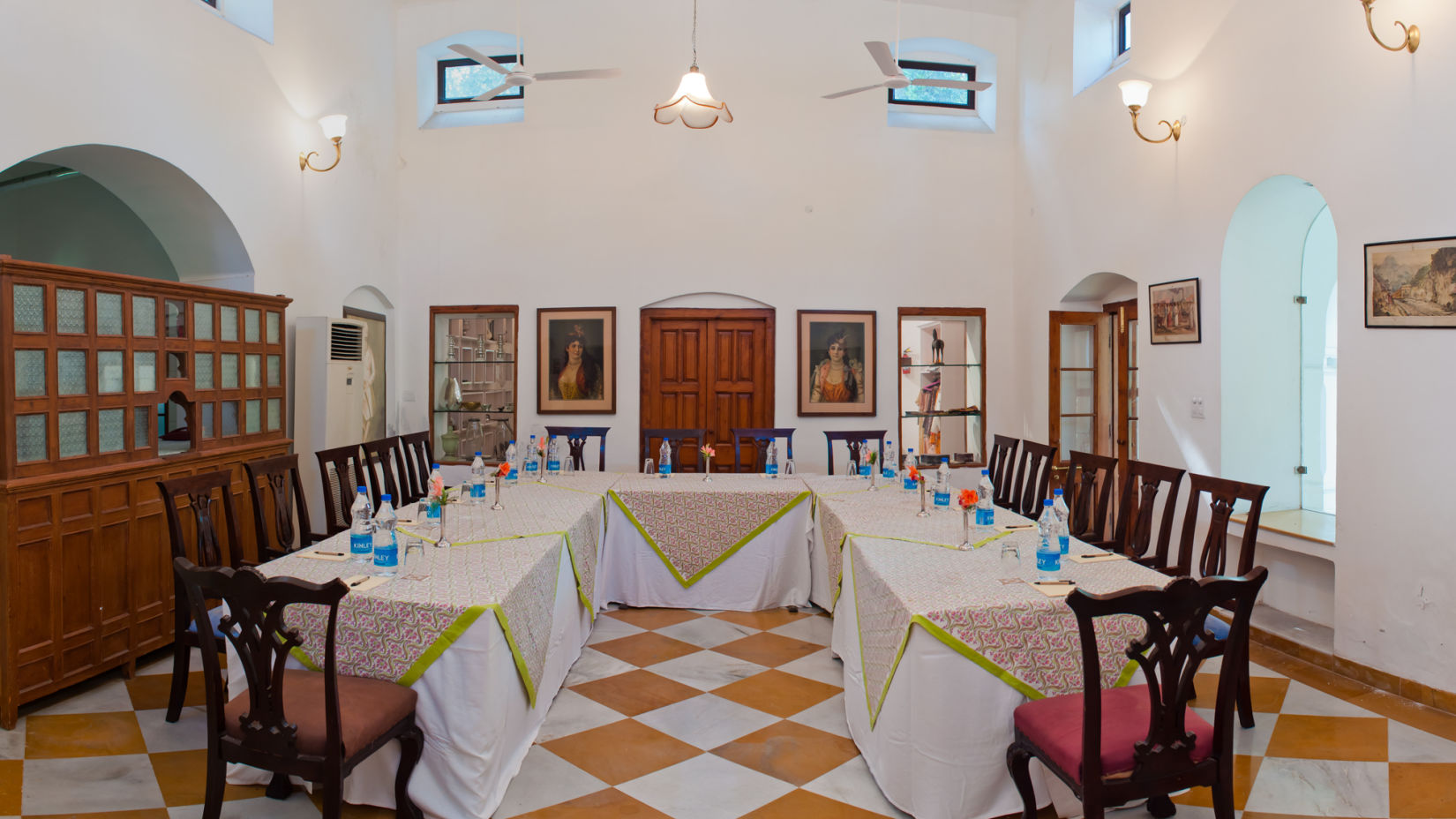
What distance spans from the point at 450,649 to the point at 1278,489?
16.2 ft

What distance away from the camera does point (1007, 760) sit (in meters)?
2.52

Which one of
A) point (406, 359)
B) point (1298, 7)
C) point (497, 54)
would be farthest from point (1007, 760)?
point (497, 54)

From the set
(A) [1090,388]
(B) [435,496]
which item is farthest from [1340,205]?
(B) [435,496]

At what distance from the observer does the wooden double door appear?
7.28 meters

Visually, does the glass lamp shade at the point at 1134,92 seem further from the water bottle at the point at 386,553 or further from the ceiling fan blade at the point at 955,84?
the water bottle at the point at 386,553

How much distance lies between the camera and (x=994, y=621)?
8.39 ft

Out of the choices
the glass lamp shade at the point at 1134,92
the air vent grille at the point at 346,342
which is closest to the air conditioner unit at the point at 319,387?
the air vent grille at the point at 346,342

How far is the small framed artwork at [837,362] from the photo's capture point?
7.29 m

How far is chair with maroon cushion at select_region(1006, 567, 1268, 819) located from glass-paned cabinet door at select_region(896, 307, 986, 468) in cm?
513

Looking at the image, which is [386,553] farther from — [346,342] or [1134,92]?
[1134,92]

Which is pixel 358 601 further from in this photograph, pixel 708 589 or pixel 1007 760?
pixel 708 589

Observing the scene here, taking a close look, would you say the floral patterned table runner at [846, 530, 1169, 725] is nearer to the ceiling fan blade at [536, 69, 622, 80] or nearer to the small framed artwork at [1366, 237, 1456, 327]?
the small framed artwork at [1366, 237, 1456, 327]

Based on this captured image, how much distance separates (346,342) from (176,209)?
4.41 feet

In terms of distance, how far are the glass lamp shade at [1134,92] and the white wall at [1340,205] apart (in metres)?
0.24
